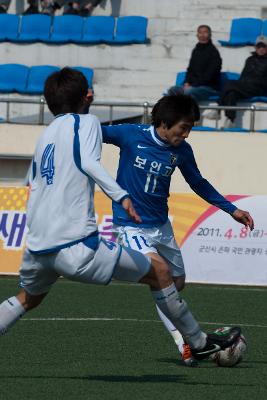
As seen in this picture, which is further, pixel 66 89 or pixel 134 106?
pixel 134 106

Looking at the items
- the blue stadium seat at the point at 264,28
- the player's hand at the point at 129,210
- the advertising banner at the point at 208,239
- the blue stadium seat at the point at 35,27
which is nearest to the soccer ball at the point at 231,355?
the player's hand at the point at 129,210

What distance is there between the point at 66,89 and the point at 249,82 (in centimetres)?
1258

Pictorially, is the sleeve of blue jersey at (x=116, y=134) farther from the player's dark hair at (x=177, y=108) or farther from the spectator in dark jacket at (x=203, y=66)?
the spectator in dark jacket at (x=203, y=66)

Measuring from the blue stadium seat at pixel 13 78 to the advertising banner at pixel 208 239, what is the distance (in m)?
5.82

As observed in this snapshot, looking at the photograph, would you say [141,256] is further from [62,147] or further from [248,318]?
[248,318]

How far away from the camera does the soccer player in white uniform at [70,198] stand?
647 centimetres

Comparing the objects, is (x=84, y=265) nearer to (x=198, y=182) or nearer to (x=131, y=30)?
(x=198, y=182)

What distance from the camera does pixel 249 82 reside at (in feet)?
61.8

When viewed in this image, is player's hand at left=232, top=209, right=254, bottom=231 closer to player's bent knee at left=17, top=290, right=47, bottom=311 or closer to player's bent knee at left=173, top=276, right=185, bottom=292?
player's bent knee at left=173, top=276, right=185, bottom=292

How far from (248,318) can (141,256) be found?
183 inches

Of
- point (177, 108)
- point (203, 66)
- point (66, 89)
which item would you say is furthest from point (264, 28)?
point (66, 89)

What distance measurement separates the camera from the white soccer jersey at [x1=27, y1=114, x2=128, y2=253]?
21.3 feet

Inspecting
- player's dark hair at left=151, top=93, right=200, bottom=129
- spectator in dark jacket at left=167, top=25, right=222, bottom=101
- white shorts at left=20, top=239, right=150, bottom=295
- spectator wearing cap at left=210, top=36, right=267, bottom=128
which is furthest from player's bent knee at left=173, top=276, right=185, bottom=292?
spectator in dark jacket at left=167, top=25, right=222, bottom=101

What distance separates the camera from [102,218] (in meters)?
15.4
